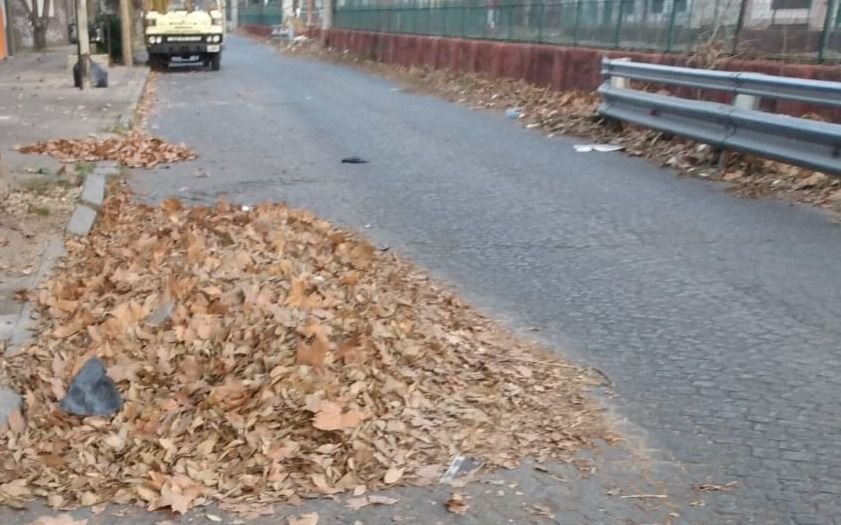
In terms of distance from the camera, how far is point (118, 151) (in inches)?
417

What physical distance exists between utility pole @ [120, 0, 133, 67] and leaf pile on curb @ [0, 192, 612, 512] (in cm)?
2174

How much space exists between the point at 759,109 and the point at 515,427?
264 inches

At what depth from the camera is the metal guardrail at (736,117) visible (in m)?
7.90

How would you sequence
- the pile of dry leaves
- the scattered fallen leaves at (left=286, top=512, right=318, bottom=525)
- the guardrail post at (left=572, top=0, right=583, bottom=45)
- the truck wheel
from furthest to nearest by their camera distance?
the truck wheel
the guardrail post at (left=572, top=0, right=583, bottom=45)
the pile of dry leaves
the scattered fallen leaves at (left=286, top=512, right=318, bottom=525)

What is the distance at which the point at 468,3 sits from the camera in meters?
23.8

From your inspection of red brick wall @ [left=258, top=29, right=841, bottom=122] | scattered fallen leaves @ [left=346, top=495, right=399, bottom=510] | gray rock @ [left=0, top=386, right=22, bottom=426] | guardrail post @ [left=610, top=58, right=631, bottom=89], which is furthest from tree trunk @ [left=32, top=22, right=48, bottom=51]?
scattered fallen leaves @ [left=346, top=495, right=399, bottom=510]

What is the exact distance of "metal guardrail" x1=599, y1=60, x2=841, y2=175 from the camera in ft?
25.9

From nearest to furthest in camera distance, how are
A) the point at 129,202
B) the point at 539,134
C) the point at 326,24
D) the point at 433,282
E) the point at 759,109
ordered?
the point at 433,282 → the point at 129,202 → the point at 759,109 → the point at 539,134 → the point at 326,24

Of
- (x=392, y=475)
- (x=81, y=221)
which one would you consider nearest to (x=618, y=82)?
(x=81, y=221)

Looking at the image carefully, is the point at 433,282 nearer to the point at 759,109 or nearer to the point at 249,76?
the point at 759,109

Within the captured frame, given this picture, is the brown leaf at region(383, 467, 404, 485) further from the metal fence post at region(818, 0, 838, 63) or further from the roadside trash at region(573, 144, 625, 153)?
the metal fence post at region(818, 0, 838, 63)

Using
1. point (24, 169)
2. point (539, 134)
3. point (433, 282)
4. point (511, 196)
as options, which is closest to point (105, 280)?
point (433, 282)

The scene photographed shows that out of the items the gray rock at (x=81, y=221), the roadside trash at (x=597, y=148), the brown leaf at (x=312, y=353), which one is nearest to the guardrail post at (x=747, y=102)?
the roadside trash at (x=597, y=148)

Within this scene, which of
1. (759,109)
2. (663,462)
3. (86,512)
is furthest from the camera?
(759,109)
